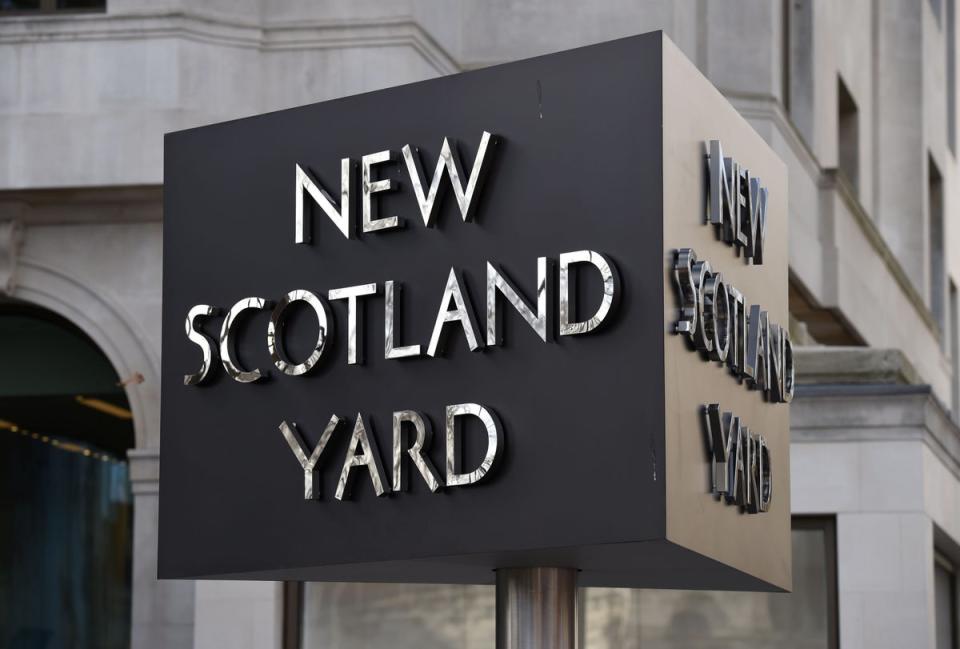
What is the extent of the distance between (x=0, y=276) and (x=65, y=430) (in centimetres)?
253

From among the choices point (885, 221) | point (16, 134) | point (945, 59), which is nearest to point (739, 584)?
point (16, 134)

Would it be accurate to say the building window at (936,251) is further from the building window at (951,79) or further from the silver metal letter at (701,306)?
the silver metal letter at (701,306)

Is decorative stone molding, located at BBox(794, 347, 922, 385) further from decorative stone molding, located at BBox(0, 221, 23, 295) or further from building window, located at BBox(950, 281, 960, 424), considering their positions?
building window, located at BBox(950, 281, 960, 424)

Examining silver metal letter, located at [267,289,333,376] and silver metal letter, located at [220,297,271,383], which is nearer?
silver metal letter, located at [267,289,333,376]

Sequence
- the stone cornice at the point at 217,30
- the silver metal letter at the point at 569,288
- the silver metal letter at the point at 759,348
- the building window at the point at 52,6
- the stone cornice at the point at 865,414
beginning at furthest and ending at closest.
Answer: the building window at the point at 52,6, the stone cornice at the point at 217,30, the stone cornice at the point at 865,414, the silver metal letter at the point at 759,348, the silver metal letter at the point at 569,288

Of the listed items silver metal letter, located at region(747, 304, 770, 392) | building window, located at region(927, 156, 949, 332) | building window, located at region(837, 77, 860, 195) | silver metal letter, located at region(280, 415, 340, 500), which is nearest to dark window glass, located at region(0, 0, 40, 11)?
silver metal letter, located at region(280, 415, 340, 500)

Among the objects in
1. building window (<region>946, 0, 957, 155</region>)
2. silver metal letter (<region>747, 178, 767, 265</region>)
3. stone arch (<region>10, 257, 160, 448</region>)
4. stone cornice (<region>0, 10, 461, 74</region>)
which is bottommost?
silver metal letter (<region>747, 178, 767, 265</region>)

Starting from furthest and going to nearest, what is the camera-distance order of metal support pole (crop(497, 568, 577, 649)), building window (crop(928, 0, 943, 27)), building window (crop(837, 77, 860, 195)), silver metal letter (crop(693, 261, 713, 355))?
1. building window (crop(928, 0, 943, 27))
2. building window (crop(837, 77, 860, 195))
3. metal support pole (crop(497, 568, 577, 649))
4. silver metal letter (crop(693, 261, 713, 355))

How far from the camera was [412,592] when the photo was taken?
1705 centimetres

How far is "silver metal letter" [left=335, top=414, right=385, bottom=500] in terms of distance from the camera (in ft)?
25.7

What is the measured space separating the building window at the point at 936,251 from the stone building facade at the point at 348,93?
11867mm

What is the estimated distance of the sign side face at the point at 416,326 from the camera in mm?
7402

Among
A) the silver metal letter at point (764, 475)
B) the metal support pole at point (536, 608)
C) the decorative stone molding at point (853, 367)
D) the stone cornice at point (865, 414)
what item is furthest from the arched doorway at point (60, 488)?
the silver metal letter at point (764, 475)

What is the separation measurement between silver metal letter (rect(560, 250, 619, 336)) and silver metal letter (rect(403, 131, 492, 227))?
52cm
